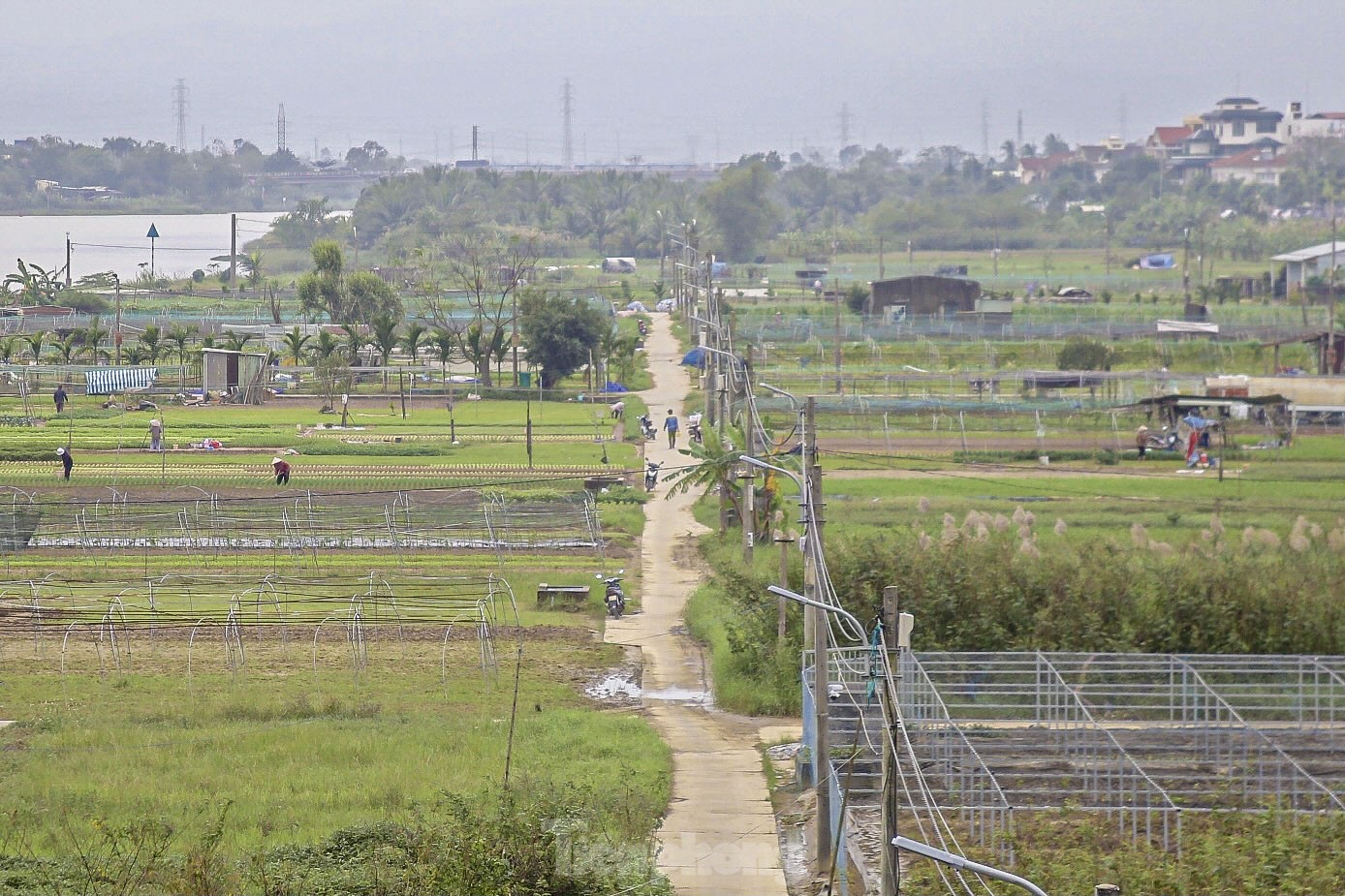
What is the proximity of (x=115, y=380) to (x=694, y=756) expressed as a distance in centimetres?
4006

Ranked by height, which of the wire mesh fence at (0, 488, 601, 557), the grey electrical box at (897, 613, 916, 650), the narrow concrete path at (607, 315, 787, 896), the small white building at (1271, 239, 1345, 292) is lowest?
the narrow concrete path at (607, 315, 787, 896)

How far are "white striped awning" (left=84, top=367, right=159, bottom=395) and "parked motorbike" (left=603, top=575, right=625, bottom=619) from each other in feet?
105

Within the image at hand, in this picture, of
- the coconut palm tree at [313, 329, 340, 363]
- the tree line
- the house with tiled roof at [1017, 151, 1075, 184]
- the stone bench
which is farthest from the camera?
the house with tiled roof at [1017, 151, 1075, 184]

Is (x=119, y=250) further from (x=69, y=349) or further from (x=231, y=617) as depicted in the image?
(x=231, y=617)

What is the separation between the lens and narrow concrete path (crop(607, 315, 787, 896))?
14.5m

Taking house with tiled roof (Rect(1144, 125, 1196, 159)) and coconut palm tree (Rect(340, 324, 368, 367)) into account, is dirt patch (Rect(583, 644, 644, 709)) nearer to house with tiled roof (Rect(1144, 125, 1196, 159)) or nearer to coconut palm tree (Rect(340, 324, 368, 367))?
coconut palm tree (Rect(340, 324, 368, 367))

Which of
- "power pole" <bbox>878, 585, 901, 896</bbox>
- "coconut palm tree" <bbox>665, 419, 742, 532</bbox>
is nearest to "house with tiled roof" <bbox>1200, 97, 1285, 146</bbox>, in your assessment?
"coconut palm tree" <bbox>665, 419, 742, 532</bbox>

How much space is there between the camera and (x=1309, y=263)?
254 ft

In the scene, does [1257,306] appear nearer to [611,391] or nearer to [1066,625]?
[611,391]

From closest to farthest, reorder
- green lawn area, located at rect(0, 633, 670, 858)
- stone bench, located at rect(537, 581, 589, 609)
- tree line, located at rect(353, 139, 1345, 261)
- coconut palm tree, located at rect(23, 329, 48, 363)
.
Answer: green lawn area, located at rect(0, 633, 670, 858) < stone bench, located at rect(537, 581, 589, 609) < coconut palm tree, located at rect(23, 329, 48, 363) < tree line, located at rect(353, 139, 1345, 261)

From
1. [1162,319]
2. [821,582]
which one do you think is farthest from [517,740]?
[1162,319]

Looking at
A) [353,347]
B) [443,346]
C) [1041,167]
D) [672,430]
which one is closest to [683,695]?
[672,430]

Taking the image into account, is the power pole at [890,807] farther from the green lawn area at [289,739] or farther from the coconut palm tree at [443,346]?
the coconut palm tree at [443,346]

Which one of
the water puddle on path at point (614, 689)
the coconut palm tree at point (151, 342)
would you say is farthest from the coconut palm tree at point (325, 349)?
the water puddle on path at point (614, 689)
